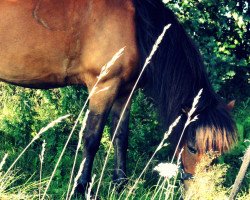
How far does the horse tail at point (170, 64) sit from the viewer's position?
4.33 meters

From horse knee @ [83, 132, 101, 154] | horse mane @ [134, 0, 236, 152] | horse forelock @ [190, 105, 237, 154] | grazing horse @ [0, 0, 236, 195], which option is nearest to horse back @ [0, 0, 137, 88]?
grazing horse @ [0, 0, 236, 195]

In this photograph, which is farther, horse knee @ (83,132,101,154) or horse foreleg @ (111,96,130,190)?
horse foreleg @ (111,96,130,190)

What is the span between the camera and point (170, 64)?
14.4ft

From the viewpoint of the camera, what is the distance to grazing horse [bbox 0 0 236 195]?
164 inches

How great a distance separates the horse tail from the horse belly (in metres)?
0.79

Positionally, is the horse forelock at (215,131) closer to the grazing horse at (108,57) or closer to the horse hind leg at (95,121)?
the grazing horse at (108,57)

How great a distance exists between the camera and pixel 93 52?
13.7ft

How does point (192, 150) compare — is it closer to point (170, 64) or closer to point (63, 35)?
point (170, 64)

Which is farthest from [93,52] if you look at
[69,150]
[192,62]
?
[69,150]

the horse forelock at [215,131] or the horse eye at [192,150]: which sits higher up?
the horse forelock at [215,131]

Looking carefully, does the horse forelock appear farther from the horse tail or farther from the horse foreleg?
the horse foreleg

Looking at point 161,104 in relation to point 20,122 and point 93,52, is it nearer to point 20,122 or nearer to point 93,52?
point 93,52

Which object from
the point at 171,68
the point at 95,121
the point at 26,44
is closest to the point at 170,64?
the point at 171,68

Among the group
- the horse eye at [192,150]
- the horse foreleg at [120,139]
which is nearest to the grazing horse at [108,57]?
the horse eye at [192,150]
